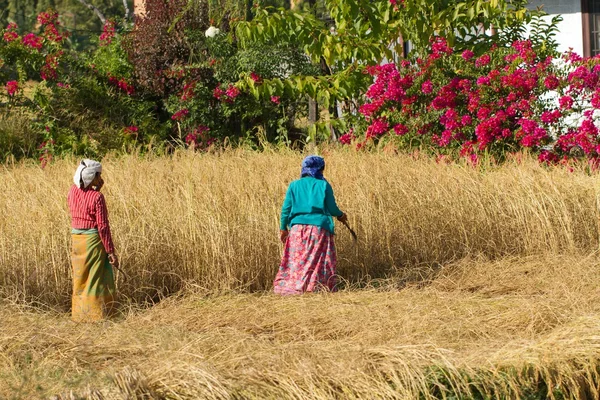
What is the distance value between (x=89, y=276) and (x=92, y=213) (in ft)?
1.54

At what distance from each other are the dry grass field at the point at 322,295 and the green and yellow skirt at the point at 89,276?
0.56 ft

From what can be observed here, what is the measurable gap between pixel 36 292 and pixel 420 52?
22.2 ft

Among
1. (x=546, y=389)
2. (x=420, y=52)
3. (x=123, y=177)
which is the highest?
(x=420, y=52)

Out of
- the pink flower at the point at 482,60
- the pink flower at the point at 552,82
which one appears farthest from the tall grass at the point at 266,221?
the pink flower at the point at 482,60

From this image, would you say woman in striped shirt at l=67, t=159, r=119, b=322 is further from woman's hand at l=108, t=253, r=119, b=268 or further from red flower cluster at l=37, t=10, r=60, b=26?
red flower cluster at l=37, t=10, r=60, b=26

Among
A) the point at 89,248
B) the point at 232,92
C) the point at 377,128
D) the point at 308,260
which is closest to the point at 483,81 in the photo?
the point at 377,128

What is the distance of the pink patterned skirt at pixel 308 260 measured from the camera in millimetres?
8039

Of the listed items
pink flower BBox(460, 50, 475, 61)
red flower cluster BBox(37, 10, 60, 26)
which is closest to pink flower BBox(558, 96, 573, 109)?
pink flower BBox(460, 50, 475, 61)

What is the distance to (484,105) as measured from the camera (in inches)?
471

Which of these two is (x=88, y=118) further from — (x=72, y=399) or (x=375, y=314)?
(x=72, y=399)

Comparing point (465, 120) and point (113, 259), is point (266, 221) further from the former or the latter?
point (465, 120)

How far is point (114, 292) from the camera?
304 inches

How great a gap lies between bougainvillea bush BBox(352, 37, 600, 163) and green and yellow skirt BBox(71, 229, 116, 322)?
5.29 metres

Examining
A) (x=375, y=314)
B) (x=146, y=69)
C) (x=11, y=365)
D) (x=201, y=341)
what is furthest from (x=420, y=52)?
(x=11, y=365)
